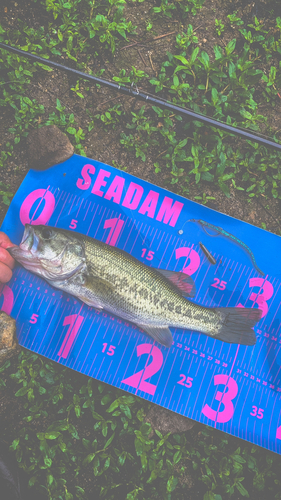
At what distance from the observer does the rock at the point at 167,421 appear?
333 cm

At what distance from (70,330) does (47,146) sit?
2.05 metres

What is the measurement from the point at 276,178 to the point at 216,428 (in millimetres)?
2926

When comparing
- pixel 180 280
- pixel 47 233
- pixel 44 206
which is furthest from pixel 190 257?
pixel 44 206

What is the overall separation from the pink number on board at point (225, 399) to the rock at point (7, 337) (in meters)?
2.18

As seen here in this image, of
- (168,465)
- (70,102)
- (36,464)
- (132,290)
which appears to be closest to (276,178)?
(132,290)

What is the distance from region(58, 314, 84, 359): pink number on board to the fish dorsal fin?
42.0 inches

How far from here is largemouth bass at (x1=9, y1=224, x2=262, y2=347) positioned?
3064mm

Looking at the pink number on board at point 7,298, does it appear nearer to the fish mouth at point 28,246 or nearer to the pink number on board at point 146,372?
the fish mouth at point 28,246

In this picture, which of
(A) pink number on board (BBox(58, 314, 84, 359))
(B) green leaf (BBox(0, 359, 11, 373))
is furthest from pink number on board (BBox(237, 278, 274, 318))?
(B) green leaf (BBox(0, 359, 11, 373))

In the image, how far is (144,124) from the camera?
11.5ft

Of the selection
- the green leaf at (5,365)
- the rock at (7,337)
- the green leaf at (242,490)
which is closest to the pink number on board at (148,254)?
the rock at (7,337)

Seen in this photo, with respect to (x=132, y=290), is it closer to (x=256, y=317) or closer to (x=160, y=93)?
(x=256, y=317)

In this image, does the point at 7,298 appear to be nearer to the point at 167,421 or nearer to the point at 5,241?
the point at 5,241

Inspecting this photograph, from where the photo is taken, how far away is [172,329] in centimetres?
336
